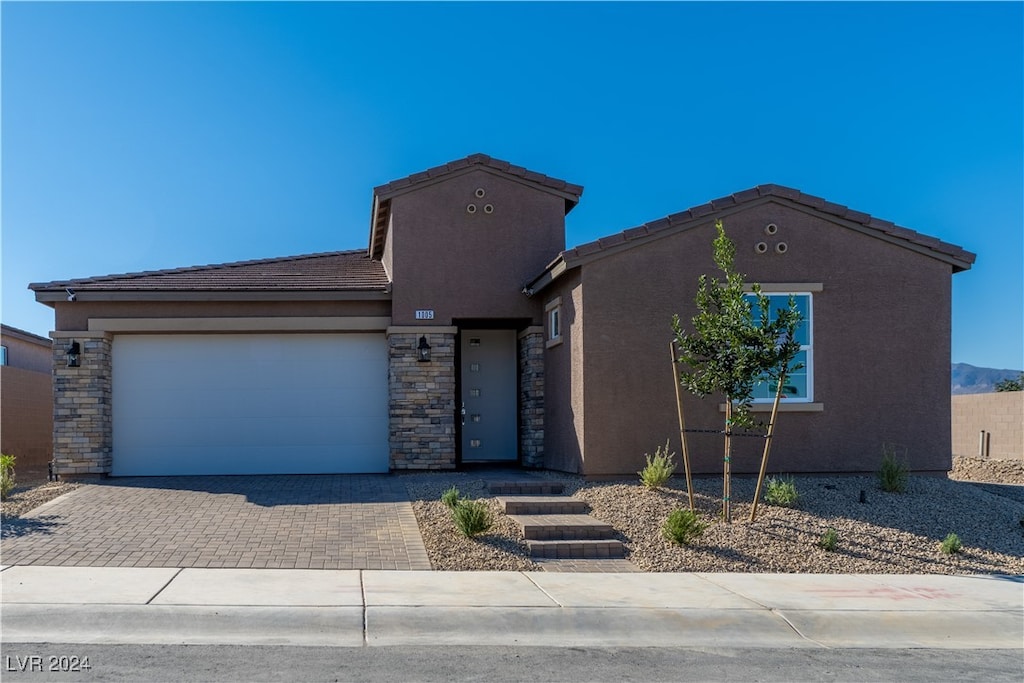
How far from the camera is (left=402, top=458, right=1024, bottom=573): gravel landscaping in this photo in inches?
400

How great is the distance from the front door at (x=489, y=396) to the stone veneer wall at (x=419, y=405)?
100 cm

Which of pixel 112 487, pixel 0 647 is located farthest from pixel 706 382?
pixel 112 487

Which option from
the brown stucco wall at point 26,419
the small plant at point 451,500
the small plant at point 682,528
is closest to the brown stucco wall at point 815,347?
the small plant at point 451,500

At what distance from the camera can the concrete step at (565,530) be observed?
34.9 feet

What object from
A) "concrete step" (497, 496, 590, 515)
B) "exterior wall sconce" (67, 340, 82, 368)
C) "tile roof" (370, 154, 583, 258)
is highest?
"tile roof" (370, 154, 583, 258)

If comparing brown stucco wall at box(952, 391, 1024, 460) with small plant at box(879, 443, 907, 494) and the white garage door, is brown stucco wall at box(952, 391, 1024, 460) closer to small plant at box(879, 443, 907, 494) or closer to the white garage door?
small plant at box(879, 443, 907, 494)

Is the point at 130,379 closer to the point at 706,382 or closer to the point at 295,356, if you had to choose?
the point at 295,356

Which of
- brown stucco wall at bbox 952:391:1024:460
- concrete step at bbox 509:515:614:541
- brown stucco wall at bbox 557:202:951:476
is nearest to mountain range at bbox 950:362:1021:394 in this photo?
brown stucco wall at bbox 952:391:1024:460

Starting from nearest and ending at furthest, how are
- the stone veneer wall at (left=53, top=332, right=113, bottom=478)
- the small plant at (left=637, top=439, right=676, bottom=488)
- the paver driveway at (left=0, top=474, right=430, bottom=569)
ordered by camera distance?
the paver driveway at (left=0, top=474, right=430, bottom=569) < the small plant at (left=637, top=439, right=676, bottom=488) < the stone veneer wall at (left=53, top=332, right=113, bottom=478)

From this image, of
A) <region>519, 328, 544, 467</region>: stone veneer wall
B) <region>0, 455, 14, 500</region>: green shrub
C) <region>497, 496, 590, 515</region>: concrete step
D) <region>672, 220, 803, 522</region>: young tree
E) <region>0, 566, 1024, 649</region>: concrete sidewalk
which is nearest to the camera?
<region>0, 566, 1024, 649</region>: concrete sidewalk

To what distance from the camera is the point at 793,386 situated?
13672 mm

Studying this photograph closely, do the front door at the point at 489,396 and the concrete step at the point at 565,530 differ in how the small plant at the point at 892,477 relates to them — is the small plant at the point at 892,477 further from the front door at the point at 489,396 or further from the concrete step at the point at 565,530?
the front door at the point at 489,396

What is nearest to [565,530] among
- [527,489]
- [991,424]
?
[527,489]

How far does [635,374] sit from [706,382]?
6.17 feet
